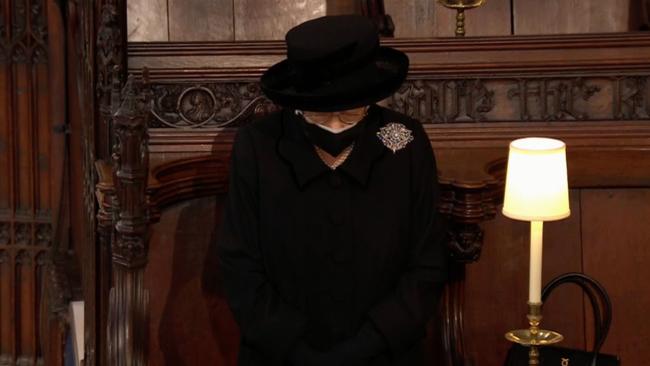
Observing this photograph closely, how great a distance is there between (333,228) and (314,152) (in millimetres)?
187

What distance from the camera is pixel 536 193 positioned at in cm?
312

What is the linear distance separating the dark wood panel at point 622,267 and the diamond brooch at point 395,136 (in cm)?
87

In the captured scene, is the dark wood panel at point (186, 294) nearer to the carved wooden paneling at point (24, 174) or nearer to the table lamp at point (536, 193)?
the table lamp at point (536, 193)

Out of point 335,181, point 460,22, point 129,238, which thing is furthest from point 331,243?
point 460,22

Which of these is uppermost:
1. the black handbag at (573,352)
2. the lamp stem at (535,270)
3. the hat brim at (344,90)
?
the hat brim at (344,90)

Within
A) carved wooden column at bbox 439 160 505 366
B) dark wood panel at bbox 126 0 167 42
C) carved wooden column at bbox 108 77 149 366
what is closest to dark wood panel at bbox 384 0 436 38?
dark wood panel at bbox 126 0 167 42

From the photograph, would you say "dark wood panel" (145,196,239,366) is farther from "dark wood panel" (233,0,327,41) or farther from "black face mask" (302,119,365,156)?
"dark wood panel" (233,0,327,41)

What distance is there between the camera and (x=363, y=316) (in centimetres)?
319

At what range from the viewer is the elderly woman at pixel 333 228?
3133 millimetres

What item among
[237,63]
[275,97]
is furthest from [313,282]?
[237,63]

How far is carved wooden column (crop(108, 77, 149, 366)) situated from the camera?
3.12 m

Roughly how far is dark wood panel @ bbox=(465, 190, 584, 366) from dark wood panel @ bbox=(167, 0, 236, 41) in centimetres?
128

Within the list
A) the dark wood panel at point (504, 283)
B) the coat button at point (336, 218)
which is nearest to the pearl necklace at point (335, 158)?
the coat button at point (336, 218)

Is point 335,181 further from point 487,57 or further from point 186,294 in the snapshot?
point 487,57
